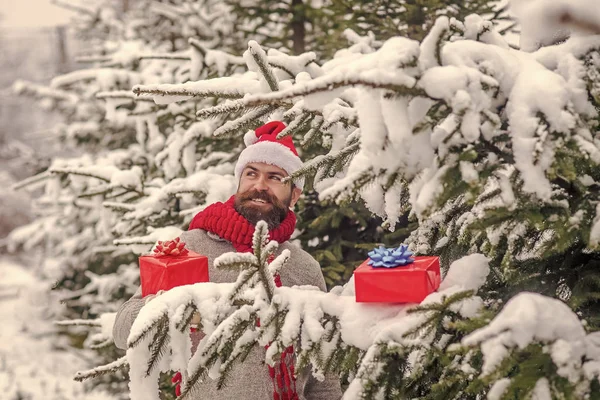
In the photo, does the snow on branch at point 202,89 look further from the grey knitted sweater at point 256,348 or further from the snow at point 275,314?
the grey knitted sweater at point 256,348

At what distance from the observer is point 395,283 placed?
1.61m

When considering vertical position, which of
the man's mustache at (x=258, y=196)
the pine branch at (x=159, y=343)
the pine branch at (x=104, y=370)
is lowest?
the pine branch at (x=104, y=370)

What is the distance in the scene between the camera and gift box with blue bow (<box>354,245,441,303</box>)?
1578mm

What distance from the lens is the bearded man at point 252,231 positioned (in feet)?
8.68

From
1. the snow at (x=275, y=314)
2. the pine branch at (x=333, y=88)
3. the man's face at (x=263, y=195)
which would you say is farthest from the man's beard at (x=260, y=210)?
the pine branch at (x=333, y=88)

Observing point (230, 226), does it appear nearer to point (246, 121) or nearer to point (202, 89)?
point (246, 121)

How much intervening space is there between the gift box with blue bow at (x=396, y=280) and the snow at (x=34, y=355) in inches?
243

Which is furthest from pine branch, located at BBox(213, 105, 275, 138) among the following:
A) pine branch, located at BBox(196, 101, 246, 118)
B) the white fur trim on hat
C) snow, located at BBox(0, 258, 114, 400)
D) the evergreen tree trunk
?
snow, located at BBox(0, 258, 114, 400)

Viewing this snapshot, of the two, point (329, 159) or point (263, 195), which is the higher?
point (329, 159)

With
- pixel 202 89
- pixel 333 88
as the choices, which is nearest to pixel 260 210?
pixel 202 89

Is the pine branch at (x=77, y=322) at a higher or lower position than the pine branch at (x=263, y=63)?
lower

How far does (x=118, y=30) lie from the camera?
7387 mm

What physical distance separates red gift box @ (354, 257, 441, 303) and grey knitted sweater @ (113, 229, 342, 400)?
1060 millimetres

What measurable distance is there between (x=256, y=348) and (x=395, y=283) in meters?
1.19
